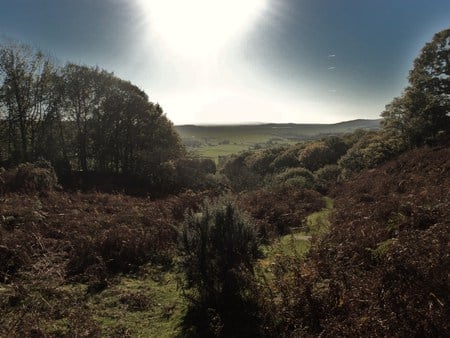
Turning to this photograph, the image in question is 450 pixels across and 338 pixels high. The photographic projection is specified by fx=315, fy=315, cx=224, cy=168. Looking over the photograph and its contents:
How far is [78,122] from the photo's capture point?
93.5 ft

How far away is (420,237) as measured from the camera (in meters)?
5.59

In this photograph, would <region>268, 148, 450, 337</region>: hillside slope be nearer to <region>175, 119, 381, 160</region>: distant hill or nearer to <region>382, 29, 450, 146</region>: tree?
<region>175, 119, 381, 160</region>: distant hill

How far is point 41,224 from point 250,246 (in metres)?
7.03

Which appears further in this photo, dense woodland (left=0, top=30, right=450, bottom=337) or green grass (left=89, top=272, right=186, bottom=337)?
green grass (left=89, top=272, right=186, bottom=337)

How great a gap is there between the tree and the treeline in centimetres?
1937

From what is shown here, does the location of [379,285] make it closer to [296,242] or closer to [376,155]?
[296,242]

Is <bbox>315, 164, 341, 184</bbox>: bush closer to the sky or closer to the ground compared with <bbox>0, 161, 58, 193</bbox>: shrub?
closer to the ground

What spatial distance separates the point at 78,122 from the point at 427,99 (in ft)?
91.2

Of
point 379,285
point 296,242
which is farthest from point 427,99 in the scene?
point 379,285

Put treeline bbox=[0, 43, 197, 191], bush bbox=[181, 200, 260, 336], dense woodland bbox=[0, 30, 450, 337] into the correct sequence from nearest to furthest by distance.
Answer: dense woodland bbox=[0, 30, 450, 337]
bush bbox=[181, 200, 260, 336]
treeline bbox=[0, 43, 197, 191]

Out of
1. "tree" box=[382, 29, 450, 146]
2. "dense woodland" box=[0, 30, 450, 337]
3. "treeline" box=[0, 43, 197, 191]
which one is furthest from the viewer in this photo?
"treeline" box=[0, 43, 197, 191]

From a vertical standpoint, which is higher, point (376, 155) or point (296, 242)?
point (376, 155)

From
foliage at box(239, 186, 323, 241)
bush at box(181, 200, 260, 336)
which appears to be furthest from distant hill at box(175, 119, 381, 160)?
bush at box(181, 200, 260, 336)

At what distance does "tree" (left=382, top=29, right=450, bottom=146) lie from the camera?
20500 millimetres
